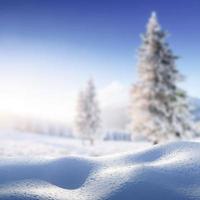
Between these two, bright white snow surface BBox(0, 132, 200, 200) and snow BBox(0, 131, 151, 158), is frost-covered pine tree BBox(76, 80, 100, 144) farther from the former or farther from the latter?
bright white snow surface BBox(0, 132, 200, 200)

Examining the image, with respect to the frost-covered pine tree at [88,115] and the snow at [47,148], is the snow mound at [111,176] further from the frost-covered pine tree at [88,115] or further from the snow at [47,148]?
the frost-covered pine tree at [88,115]

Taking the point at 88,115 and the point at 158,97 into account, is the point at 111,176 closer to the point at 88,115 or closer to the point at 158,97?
the point at 158,97

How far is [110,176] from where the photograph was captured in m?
3.81

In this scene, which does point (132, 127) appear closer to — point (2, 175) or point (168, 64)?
point (168, 64)

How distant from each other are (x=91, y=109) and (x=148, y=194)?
1684 inches

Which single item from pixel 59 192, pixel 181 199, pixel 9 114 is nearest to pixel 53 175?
pixel 59 192

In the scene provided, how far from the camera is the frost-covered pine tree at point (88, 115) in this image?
46.2 metres

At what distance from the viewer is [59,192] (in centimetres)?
354

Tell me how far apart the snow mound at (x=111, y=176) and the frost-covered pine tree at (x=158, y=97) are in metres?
18.1

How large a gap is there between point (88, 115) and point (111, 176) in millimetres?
42632

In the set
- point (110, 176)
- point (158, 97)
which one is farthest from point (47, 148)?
point (110, 176)

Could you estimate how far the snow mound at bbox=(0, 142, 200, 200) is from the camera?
3402 mm

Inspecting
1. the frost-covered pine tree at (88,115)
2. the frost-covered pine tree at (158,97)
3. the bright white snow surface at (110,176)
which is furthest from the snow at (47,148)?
the frost-covered pine tree at (88,115)

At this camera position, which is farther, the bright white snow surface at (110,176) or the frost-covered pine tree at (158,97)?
the frost-covered pine tree at (158,97)
